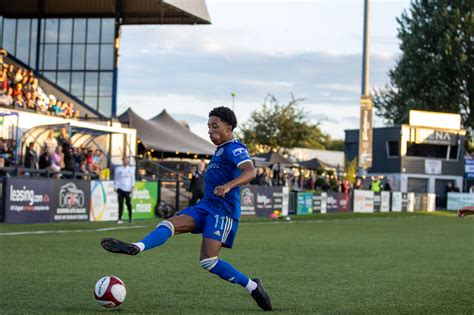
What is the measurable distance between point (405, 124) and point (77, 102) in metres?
34.5

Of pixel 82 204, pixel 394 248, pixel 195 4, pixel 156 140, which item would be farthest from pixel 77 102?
pixel 394 248

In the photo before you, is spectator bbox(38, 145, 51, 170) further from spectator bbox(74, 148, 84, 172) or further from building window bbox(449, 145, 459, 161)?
building window bbox(449, 145, 459, 161)

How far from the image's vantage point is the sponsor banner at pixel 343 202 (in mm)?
44375

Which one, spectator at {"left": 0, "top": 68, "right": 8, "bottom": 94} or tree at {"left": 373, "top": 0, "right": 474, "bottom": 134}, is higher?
tree at {"left": 373, "top": 0, "right": 474, "bottom": 134}

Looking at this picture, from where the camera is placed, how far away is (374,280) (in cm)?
1166

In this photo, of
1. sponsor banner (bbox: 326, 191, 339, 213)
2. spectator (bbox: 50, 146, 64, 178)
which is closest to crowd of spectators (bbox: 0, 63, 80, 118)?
spectator (bbox: 50, 146, 64, 178)

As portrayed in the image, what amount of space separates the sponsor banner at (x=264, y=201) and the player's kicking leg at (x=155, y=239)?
89.1 ft

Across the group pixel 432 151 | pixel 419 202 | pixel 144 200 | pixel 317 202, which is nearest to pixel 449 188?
pixel 432 151

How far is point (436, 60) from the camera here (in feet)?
222

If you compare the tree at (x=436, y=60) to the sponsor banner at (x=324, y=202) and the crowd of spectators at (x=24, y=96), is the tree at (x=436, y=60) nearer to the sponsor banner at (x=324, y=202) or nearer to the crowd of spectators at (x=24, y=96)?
the sponsor banner at (x=324, y=202)

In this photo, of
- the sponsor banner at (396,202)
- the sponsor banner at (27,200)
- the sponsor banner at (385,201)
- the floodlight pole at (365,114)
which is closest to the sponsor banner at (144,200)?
the sponsor banner at (27,200)

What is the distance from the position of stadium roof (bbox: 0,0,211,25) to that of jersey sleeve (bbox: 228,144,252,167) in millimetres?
32819

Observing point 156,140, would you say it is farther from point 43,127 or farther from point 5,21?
point 43,127

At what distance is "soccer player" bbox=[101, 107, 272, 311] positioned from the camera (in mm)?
8344
